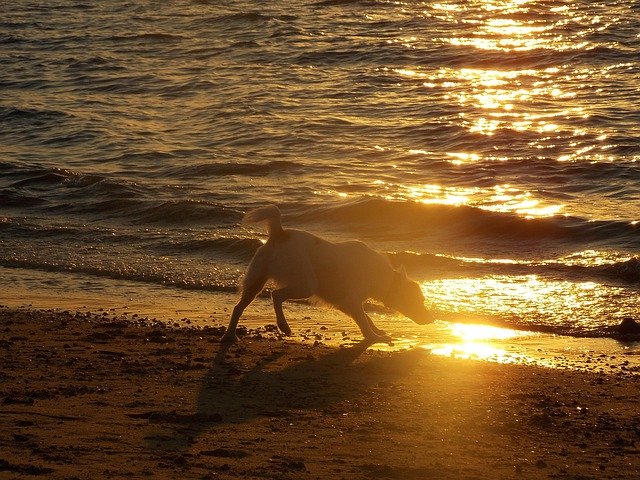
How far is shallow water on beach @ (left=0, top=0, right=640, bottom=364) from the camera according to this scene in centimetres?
1208

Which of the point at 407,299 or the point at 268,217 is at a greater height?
the point at 268,217

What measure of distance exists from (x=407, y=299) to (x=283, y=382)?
2499mm

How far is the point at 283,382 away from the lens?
24.7 feet

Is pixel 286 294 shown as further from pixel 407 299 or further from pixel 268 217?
pixel 407 299

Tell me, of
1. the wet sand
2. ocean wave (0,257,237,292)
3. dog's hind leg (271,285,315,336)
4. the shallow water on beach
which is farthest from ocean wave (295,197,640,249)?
the wet sand

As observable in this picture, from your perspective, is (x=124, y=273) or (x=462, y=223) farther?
(x=462, y=223)

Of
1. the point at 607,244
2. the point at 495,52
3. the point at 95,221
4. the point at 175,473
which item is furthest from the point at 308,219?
the point at 495,52

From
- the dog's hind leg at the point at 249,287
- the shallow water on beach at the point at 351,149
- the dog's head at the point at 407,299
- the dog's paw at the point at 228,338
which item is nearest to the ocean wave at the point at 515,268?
the shallow water on beach at the point at 351,149

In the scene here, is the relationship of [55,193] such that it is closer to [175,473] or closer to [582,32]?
[175,473]

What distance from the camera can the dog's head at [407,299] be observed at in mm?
9734

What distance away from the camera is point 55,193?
1661 centimetres

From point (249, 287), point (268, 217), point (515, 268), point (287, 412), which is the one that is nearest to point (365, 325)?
point (249, 287)

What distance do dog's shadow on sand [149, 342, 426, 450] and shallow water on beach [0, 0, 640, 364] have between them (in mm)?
1079

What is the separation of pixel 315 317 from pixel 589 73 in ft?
45.7
